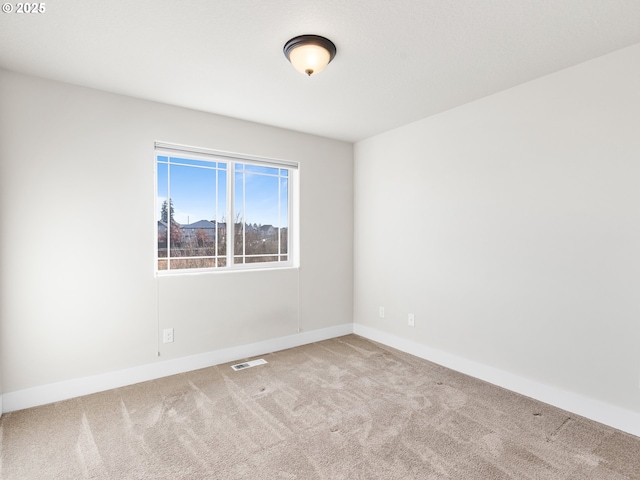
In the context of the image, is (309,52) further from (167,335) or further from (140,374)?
(140,374)

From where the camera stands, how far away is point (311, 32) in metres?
2.07

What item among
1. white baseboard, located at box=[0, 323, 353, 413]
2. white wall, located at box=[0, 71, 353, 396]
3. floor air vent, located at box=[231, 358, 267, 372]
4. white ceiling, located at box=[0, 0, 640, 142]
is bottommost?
floor air vent, located at box=[231, 358, 267, 372]

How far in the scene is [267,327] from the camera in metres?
3.77

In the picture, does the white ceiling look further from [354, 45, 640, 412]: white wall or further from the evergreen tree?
the evergreen tree

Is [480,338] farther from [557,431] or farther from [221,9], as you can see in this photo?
[221,9]

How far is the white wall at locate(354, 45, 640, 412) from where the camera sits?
2.28m

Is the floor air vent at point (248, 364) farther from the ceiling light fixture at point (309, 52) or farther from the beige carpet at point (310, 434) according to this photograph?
the ceiling light fixture at point (309, 52)

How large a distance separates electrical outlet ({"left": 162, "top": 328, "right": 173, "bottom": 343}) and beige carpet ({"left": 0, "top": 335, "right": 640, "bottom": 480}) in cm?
34

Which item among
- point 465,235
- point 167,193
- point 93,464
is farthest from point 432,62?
point 93,464

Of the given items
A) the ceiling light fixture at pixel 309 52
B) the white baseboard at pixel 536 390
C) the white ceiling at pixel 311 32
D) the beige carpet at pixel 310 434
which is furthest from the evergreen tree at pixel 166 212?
the white baseboard at pixel 536 390

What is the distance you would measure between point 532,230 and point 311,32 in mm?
2215

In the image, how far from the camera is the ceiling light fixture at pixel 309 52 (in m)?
2.10

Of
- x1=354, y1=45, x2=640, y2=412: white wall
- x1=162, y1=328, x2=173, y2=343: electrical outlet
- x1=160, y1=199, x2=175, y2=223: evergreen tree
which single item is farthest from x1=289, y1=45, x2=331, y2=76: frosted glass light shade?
x1=162, y1=328, x2=173, y2=343: electrical outlet

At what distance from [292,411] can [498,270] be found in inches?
81.2
